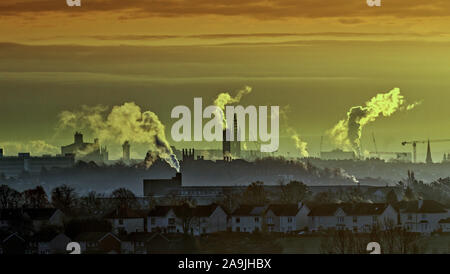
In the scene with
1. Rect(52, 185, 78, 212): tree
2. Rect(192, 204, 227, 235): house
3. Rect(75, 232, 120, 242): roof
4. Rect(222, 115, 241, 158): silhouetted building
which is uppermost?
Rect(222, 115, 241, 158): silhouetted building

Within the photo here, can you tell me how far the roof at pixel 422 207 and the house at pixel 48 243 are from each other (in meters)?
22.6

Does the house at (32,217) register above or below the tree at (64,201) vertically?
below

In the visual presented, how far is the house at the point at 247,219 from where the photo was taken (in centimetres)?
7194

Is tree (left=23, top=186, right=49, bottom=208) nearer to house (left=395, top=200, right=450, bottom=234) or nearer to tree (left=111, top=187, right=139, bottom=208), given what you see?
tree (left=111, top=187, right=139, bottom=208)

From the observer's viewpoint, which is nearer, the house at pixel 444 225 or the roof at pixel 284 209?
the house at pixel 444 225

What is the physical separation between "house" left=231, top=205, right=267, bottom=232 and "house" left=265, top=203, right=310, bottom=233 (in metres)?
0.46

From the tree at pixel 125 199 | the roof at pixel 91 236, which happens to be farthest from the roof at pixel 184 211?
the roof at pixel 91 236

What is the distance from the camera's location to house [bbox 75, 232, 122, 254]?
60.8 metres

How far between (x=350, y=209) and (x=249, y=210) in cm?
585

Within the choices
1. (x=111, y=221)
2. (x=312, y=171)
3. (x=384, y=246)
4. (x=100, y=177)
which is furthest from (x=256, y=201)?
(x=312, y=171)

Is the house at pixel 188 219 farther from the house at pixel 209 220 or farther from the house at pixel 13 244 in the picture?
the house at pixel 13 244

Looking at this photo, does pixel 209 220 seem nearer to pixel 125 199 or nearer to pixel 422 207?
pixel 422 207

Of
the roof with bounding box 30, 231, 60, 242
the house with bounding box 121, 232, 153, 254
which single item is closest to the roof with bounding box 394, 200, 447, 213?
the house with bounding box 121, 232, 153, 254

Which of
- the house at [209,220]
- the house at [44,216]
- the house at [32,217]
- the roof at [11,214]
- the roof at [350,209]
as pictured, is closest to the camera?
the house at [44,216]
